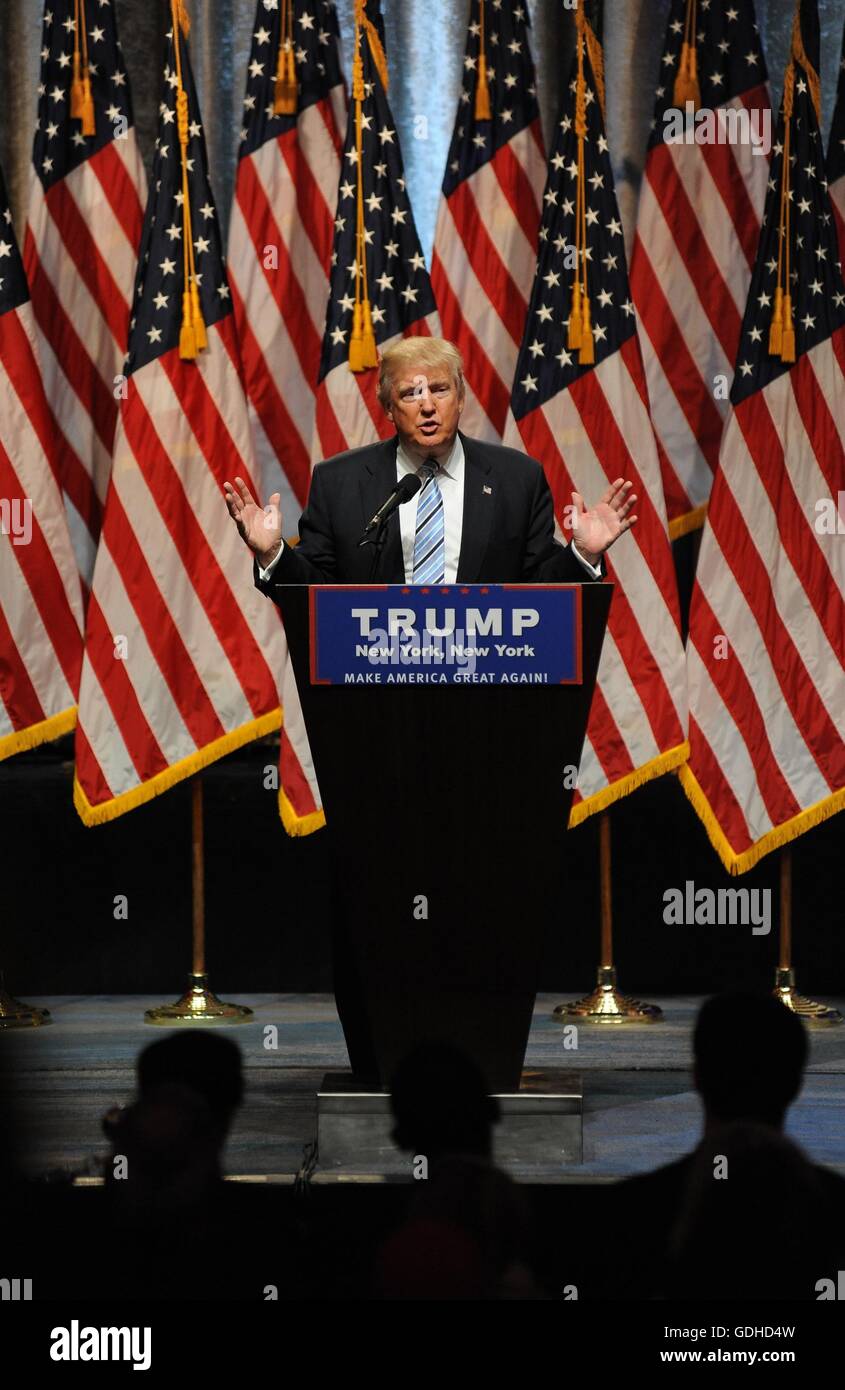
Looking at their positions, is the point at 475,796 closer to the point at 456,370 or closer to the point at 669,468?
the point at 456,370

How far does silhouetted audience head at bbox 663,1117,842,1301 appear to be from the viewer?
2.72 meters

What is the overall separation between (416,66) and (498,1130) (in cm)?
436

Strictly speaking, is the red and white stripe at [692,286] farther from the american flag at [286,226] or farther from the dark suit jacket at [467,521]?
the dark suit jacket at [467,521]

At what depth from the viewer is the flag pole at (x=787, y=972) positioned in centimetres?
538

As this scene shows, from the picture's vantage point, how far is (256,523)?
3582 millimetres

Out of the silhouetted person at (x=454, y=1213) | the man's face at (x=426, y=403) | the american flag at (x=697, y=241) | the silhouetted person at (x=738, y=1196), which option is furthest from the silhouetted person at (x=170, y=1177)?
the american flag at (x=697, y=241)

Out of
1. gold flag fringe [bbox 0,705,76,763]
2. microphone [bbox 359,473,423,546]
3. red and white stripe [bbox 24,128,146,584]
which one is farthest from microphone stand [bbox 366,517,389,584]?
red and white stripe [bbox 24,128,146,584]

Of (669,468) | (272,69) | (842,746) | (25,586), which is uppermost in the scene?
(272,69)

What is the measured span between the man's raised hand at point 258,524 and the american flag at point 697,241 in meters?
2.61

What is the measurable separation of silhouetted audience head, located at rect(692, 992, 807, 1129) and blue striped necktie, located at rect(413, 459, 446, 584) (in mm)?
1118

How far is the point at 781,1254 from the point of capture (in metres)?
2.75

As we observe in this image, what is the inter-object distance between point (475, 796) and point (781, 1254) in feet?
3.49

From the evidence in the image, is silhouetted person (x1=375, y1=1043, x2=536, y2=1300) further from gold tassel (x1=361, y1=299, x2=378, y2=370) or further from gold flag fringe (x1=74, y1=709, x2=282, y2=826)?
gold tassel (x1=361, y1=299, x2=378, y2=370)

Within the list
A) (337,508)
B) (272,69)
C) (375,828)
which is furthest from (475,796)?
(272,69)
